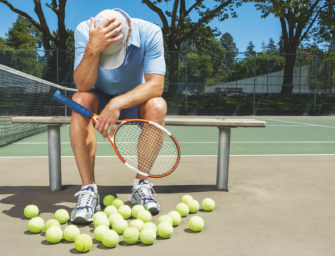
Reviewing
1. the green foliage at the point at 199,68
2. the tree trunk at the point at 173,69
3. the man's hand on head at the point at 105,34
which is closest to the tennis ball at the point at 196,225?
the man's hand on head at the point at 105,34

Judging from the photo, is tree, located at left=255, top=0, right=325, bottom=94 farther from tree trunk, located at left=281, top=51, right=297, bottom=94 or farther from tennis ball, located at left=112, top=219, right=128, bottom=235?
tennis ball, located at left=112, top=219, right=128, bottom=235

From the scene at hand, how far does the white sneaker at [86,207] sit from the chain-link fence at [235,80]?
1414 centimetres

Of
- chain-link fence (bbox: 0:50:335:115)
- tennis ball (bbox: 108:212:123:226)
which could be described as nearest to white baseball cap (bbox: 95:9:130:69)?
tennis ball (bbox: 108:212:123:226)

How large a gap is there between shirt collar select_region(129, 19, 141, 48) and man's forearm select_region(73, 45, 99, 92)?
334 mm

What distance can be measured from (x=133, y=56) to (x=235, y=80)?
54.6 feet

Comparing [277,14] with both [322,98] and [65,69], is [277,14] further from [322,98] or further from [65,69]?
[65,69]

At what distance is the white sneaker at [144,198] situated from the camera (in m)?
2.54

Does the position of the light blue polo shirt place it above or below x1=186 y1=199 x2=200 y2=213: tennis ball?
above

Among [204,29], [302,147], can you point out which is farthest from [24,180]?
[204,29]

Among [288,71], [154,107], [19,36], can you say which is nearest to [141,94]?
[154,107]

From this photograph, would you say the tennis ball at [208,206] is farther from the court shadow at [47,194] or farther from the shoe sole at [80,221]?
the shoe sole at [80,221]

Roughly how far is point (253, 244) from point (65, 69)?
602 inches

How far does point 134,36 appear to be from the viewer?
2.63 m

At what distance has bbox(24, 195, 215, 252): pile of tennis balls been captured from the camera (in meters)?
2.00
